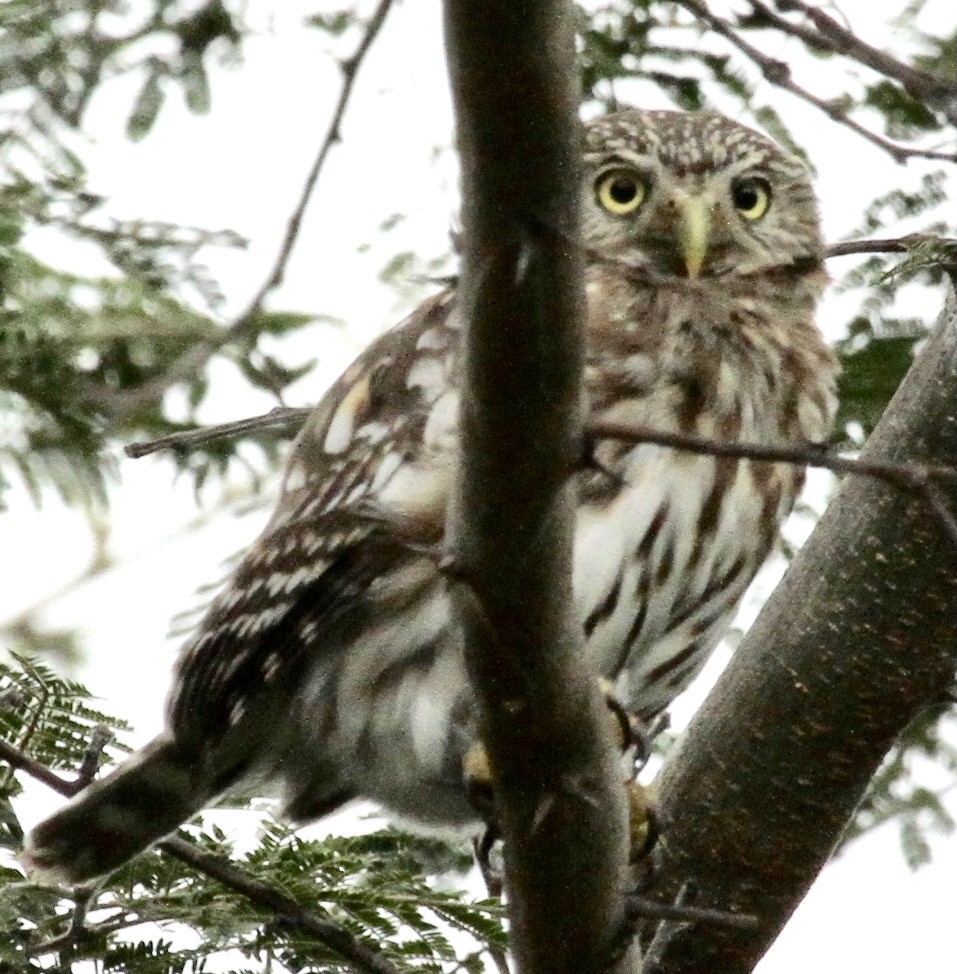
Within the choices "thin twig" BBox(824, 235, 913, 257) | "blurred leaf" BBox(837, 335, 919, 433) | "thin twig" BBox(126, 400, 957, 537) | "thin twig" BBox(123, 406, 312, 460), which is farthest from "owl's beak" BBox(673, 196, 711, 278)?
"thin twig" BBox(126, 400, 957, 537)

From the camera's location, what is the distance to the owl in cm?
337

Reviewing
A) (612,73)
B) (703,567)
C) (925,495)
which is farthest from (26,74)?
(925,495)

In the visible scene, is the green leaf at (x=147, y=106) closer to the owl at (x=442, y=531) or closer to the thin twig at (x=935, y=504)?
the owl at (x=442, y=531)

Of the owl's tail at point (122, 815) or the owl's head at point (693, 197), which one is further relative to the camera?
the owl's head at point (693, 197)

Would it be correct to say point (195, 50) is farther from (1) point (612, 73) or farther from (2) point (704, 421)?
(2) point (704, 421)

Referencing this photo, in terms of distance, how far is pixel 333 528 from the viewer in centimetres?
343

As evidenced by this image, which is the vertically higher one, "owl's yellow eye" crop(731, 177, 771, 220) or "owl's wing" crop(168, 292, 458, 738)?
"owl's yellow eye" crop(731, 177, 771, 220)

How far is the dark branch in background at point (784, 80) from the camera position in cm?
265

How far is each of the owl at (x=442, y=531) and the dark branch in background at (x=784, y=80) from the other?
53cm

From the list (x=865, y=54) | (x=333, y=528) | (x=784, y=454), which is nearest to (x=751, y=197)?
(x=333, y=528)

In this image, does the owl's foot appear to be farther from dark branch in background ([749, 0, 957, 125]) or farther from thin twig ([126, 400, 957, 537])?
dark branch in background ([749, 0, 957, 125])

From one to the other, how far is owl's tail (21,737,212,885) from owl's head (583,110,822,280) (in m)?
1.29

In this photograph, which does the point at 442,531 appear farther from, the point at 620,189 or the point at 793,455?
the point at 793,455

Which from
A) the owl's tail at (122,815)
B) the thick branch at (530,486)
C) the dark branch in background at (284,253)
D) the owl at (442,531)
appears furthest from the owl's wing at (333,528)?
the thick branch at (530,486)
